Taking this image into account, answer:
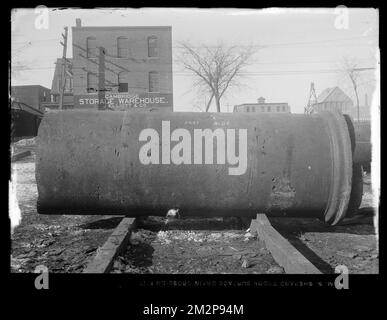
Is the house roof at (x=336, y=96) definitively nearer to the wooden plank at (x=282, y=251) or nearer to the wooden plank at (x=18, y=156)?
the wooden plank at (x=282, y=251)

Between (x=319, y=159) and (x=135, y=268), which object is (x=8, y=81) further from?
(x=319, y=159)

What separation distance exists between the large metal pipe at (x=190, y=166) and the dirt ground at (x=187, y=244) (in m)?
0.36

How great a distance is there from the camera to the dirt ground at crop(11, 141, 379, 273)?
107 inches

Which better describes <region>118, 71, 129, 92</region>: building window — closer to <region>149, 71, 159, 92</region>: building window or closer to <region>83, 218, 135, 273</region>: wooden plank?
<region>149, 71, 159, 92</region>: building window

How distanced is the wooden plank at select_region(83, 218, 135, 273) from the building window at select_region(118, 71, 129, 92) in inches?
796

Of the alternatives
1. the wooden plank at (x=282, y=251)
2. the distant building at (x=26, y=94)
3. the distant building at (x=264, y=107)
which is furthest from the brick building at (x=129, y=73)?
the distant building at (x=264, y=107)

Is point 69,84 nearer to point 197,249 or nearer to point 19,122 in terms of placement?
point 19,122

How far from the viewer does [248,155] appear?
10.3 ft

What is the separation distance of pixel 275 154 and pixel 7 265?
8.00ft

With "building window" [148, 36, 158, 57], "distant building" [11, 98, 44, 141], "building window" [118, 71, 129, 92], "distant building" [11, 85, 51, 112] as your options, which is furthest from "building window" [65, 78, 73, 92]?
"distant building" [11, 98, 44, 141]

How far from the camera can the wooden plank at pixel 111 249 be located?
2.24 m

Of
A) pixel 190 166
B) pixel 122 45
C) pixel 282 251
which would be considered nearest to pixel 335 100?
pixel 190 166
